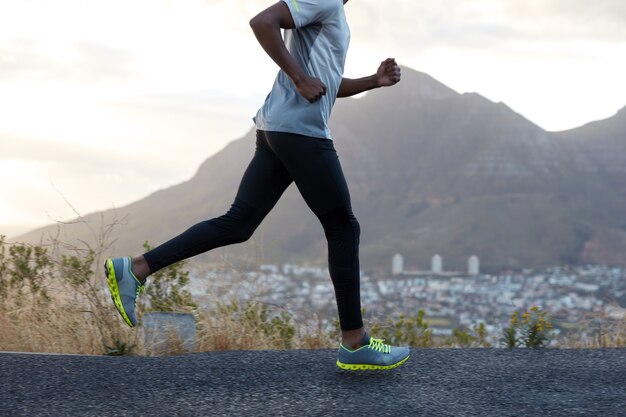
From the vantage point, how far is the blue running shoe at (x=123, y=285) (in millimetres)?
4312

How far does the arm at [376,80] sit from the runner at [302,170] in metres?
0.01

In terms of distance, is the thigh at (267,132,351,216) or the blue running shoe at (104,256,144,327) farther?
the blue running shoe at (104,256,144,327)

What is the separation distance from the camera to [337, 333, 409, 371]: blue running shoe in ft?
14.4

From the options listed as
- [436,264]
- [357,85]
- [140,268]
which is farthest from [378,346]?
[436,264]

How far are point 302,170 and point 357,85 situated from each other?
2.61ft

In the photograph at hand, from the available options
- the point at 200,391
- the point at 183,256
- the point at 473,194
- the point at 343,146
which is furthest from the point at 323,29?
the point at 343,146

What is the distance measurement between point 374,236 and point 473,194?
15.1 m

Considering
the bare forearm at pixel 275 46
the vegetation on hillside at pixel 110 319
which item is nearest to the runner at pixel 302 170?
the bare forearm at pixel 275 46

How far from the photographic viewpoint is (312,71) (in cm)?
406

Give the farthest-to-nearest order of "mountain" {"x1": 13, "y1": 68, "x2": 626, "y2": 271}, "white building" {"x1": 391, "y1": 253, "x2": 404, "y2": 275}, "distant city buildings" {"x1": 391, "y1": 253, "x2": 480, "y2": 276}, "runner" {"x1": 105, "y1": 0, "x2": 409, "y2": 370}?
"mountain" {"x1": 13, "y1": 68, "x2": 626, "y2": 271} → "white building" {"x1": 391, "y1": 253, "x2": 404, "y2": 275} → "distant city buildings" {"x1": 391, "y1": 253, "x2": 480, "y2": 276} → "runner" {"x1": 105, "y1": 0, "x2": 409, "y2": 370}

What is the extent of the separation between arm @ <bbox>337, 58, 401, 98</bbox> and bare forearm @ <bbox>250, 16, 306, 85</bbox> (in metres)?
0.77

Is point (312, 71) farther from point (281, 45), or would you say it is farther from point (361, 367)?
point (361, 367)

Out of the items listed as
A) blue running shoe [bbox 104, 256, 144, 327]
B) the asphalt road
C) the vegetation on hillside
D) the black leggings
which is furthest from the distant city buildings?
blue running shoe [bbox 104, 256, 144, 327]

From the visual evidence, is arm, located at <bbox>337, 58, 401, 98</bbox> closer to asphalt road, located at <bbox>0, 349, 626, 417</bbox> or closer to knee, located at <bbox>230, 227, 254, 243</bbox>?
knee, located at <bbox>230, 227, 254, 243</bbox>
